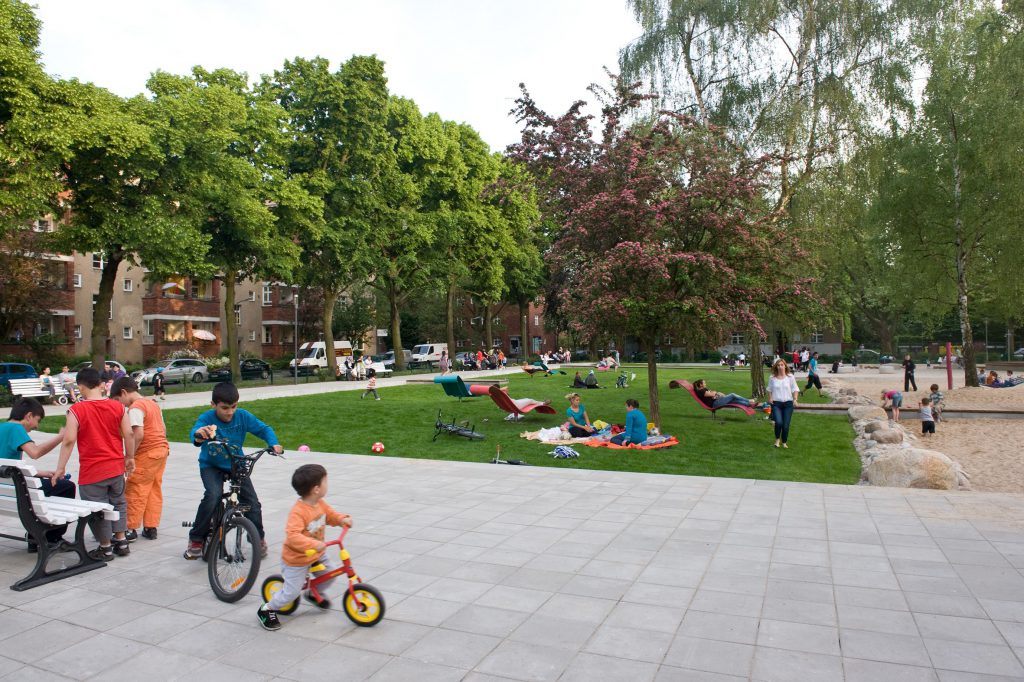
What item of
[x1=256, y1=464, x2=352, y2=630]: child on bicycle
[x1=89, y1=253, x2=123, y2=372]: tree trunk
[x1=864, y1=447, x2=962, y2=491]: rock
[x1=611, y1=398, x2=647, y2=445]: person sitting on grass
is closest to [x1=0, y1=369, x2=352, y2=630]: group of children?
[x1=256, y1=464, x2=352, y2=630]: child on bicycle

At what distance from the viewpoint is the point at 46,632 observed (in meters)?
4.62

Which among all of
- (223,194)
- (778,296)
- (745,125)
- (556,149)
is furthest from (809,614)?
(223,194)

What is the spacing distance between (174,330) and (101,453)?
45750mm

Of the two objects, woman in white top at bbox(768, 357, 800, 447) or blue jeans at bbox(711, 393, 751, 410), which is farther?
blue jeans at bbox(711, 393, 751, 410)

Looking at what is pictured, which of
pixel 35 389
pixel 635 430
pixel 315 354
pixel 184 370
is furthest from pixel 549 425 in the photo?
pixel 315 354

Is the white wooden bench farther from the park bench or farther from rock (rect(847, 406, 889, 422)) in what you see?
rock (rect(847, 406, 889, 422))

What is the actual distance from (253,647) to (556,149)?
12792 mm

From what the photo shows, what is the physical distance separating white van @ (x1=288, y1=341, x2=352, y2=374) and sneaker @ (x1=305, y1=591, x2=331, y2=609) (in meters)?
40.4

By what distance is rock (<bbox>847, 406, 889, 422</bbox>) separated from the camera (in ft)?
54.3

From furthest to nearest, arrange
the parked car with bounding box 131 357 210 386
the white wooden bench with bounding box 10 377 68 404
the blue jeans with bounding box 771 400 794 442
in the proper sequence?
1. the parked car with bounding box 131 357 210 386
2. the white wooden bench with bounding box 10 377 68 404
3. the blue jeans with bounding box 771 400 794 442

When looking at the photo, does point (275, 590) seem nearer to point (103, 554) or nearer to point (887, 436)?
point (103, 554)

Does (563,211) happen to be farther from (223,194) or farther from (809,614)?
(223,194)

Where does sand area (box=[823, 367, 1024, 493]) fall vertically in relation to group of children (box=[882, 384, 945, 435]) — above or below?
below

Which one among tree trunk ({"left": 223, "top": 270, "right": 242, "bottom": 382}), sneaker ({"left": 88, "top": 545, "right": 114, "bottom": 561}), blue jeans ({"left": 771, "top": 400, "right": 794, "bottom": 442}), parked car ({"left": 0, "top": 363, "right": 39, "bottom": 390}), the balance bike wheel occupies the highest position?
tree trunk ({"left": 223, "top": 270, "right": 242, "bottom": 382})
